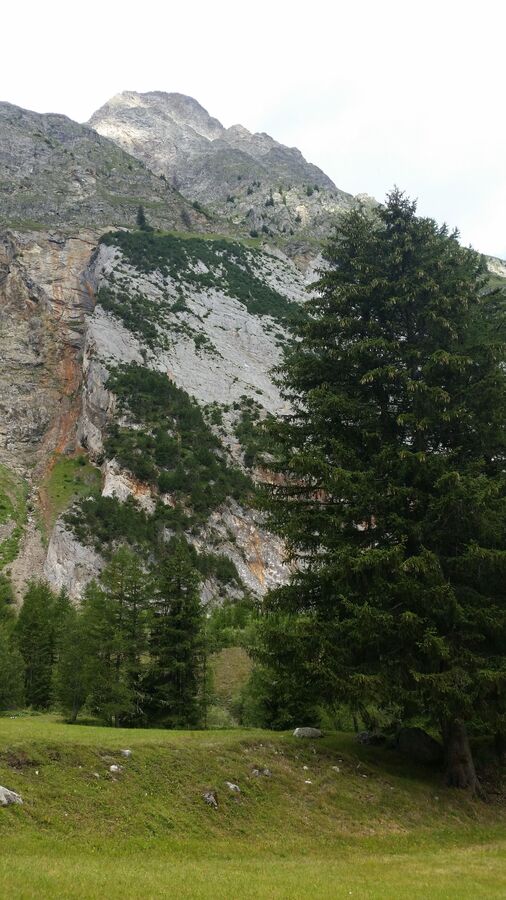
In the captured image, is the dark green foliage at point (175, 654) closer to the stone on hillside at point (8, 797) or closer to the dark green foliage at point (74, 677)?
the dark green foliage at point (74, 677)

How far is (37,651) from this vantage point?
33812 mm

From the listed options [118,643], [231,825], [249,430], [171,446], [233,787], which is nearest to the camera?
[231,825]

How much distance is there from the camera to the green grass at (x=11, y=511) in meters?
50.8

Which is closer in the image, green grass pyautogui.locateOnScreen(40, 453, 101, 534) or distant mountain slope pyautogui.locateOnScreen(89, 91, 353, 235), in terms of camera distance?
green grass pyautogui.locateOnScreen(40, 453, 101, 534)

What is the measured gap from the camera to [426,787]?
45.5 feet

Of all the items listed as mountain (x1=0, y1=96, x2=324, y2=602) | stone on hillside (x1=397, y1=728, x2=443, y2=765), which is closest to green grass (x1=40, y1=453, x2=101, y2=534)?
mountain (x1=0, y1=96, x2=324, y2=602)

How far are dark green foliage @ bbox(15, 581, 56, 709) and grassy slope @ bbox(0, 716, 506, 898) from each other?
2226cm

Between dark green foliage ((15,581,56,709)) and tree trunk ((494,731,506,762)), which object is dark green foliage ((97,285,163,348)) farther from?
tree trunk ((494,731,506,762))

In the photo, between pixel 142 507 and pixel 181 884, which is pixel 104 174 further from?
pixel 181 884

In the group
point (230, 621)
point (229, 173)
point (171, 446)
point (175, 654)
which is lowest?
point (230, 621)

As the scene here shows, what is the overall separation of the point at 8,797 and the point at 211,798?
3699 mm

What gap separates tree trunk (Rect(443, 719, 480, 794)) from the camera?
14.3 meters

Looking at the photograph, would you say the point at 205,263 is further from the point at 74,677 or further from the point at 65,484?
the point at 74,677

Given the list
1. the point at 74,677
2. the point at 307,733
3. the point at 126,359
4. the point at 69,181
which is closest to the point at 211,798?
the point at 307,733
